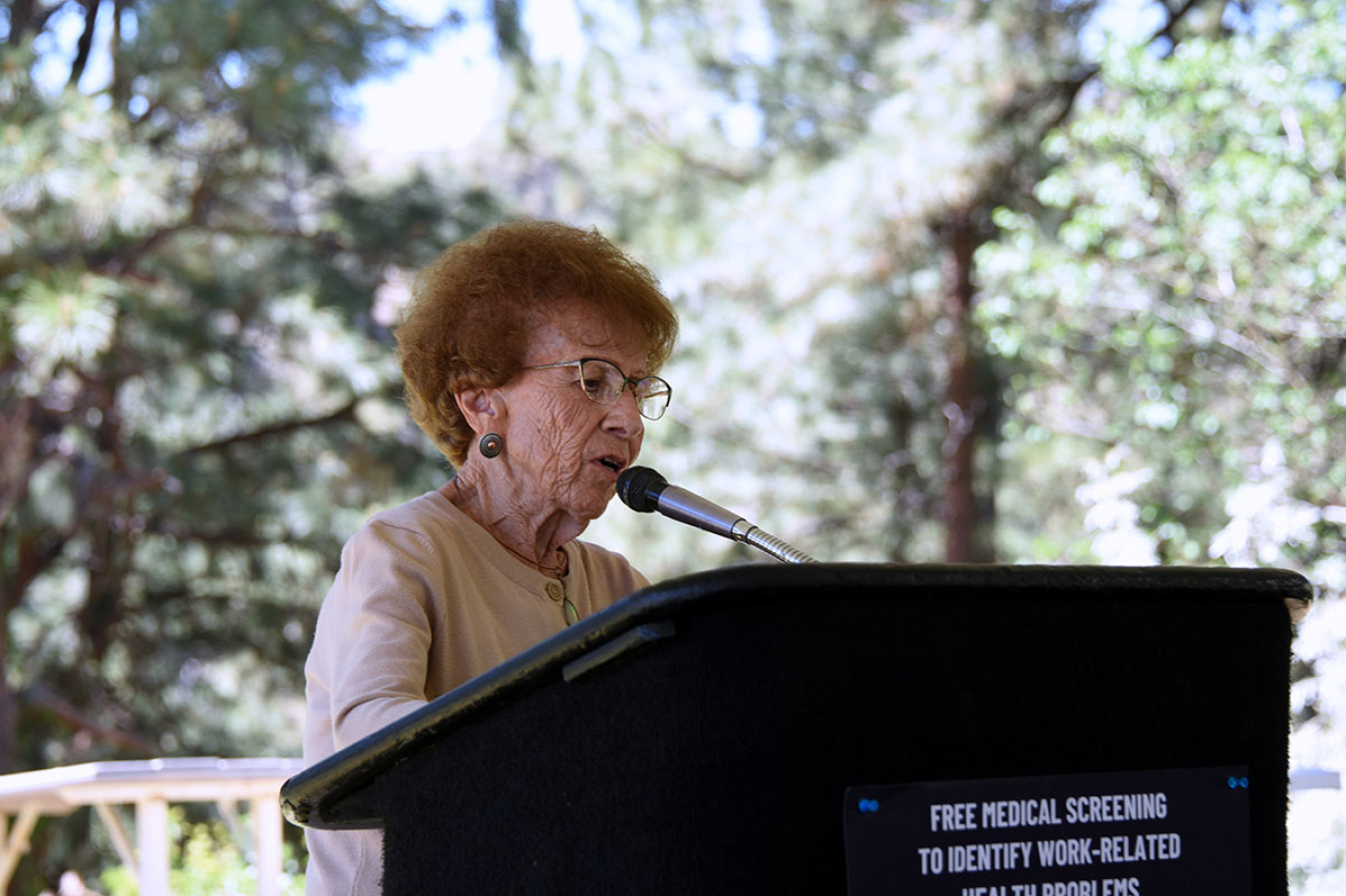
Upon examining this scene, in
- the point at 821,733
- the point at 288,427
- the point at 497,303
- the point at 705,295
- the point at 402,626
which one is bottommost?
the point at 821,733

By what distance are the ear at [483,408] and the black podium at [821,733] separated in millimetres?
813

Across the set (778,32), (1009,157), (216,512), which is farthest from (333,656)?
(778,32)

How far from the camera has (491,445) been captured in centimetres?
166

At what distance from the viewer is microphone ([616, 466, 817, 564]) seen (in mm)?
1365

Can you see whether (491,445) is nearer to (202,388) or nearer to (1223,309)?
(1223,309)

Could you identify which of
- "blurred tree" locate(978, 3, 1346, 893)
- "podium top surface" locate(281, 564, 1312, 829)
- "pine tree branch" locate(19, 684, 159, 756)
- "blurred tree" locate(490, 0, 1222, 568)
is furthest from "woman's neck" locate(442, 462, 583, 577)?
"blurred tree" locate(490, 0, 1222, 568)

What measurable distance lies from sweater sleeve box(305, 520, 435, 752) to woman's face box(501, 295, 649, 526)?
0.71 feet

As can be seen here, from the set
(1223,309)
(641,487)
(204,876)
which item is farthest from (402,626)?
(1223,309)

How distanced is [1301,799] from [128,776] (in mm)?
4769

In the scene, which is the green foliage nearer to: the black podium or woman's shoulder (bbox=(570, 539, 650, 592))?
woman's shoulder (bbox=(570, 539, 650, 592))

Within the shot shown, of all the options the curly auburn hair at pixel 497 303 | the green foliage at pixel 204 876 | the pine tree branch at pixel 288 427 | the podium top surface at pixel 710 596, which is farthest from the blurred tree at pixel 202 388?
the podium top surface at pixel 710 596

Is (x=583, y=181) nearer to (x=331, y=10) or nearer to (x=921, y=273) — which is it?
(x=921, y=273)

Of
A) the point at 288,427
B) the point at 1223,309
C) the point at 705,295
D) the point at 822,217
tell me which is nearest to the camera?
the point at 1223,309

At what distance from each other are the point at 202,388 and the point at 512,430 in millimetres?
6379
